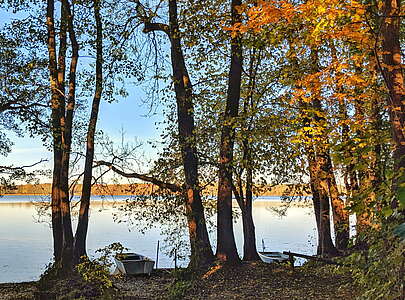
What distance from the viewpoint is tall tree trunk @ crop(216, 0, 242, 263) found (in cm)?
1024

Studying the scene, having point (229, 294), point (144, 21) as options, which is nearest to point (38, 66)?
point (144, 21)

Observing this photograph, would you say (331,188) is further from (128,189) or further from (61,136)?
(61,136)

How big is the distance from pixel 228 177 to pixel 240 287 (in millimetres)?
2796

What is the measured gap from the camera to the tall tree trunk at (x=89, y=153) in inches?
479

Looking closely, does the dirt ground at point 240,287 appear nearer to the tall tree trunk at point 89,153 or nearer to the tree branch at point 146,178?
the tall tree trunk at point 89,153

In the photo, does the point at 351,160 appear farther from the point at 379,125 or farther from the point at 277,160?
the point at 277,160

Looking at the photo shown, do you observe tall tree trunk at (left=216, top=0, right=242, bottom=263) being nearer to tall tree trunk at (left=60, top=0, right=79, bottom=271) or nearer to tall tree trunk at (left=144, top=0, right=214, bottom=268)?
tall tree trunk at (left=144, top=0, right=214, bottom=268)

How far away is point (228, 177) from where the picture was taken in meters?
10.6

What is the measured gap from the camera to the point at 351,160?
3.94m

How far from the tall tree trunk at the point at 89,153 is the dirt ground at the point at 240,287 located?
1898 millimetres

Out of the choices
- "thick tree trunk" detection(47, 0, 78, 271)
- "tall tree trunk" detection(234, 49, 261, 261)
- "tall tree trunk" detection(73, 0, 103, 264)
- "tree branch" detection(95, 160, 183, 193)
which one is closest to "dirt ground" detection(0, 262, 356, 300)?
"thick tree trunk" detection(47, 0, 78, 271)

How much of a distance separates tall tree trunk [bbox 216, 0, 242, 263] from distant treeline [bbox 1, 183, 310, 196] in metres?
0.85

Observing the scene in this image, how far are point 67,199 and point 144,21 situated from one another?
529cm

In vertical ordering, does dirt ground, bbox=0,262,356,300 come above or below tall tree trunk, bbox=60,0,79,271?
below
